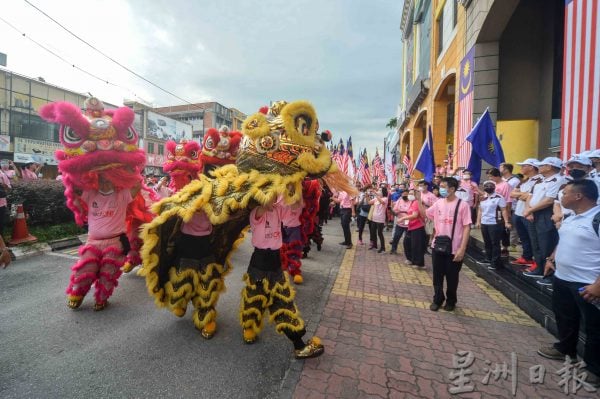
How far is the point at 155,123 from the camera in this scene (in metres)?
33.6

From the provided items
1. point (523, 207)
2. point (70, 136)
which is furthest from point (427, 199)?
point (70, 136)

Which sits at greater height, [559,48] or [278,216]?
[559,48]

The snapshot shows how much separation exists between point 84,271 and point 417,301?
14.4 feet

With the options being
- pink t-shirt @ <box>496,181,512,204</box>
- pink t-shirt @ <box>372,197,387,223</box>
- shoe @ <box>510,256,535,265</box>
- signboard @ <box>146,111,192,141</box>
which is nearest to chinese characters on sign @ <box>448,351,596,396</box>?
shoe @ <box>510,256,535,265</box>

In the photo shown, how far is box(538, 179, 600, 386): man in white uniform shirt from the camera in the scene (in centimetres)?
243

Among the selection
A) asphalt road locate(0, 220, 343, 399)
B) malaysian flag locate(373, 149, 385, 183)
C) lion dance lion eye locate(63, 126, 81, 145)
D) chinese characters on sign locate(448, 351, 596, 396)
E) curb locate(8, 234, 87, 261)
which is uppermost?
malaysian flag locate(373, 149, 385, 183)

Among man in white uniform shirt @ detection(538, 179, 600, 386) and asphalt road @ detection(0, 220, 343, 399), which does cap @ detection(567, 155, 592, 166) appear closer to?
man in white uniform shirt @ detection(538, 179, 600, 386)

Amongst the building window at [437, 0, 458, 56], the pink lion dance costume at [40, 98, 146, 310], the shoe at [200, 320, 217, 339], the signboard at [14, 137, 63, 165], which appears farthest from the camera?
the signboard at [14, 137, 63, 165]

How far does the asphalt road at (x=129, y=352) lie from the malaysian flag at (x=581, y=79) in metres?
5.08

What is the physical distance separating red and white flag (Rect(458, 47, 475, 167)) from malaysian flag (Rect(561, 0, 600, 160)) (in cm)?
369

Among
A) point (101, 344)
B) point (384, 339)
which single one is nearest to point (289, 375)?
point (384, 339)

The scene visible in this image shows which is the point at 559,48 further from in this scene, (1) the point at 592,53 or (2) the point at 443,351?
(2) the point at 443,351

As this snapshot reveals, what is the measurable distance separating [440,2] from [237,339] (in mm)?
15616

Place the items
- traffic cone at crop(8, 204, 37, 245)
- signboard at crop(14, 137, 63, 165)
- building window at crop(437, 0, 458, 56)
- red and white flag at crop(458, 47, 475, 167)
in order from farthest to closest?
signboard at crop(14, 137, 63, 165) → building window at crop(437, 0, 458, 56) → red and white flag at crop(458, 47, 475, 167) → traffic cone at crop(8, 204, 37, 245)
